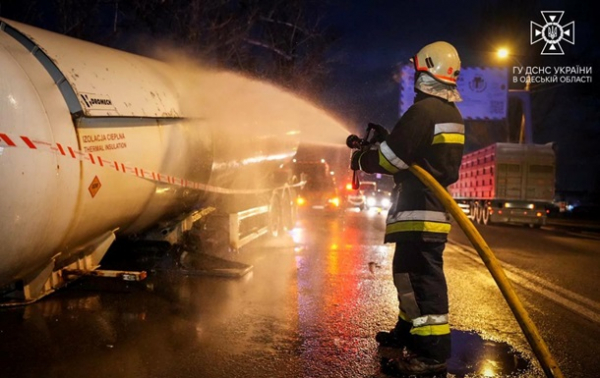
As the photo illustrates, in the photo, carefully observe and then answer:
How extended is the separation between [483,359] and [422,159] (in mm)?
1639

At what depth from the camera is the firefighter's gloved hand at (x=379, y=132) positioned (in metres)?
→ 4.10

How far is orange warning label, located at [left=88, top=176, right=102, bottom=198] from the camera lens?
4.62 metres

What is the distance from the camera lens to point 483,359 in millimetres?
3842

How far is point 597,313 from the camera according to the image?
5266 mm

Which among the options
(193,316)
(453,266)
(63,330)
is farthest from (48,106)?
(453,266)

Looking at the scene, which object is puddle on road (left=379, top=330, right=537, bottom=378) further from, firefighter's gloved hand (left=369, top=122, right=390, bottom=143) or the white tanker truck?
the white tanker truck

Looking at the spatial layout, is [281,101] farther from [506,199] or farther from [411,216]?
[506,199]

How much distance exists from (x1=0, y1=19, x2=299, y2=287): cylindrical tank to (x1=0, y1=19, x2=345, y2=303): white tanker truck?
11mm

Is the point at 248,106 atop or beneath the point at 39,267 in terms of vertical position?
atop

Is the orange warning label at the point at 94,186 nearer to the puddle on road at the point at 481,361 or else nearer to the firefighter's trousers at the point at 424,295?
the firefighter's trousers at the point at 424,295

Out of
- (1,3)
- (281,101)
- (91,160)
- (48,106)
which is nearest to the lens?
(48,106)

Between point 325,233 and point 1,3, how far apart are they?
1440 centimetres

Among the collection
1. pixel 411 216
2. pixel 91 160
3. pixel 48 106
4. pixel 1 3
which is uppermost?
pixel 1 3

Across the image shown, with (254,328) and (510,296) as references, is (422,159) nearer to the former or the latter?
(510,296)
